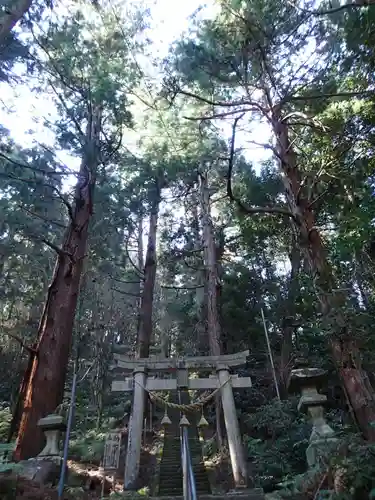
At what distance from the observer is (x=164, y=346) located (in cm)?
1802

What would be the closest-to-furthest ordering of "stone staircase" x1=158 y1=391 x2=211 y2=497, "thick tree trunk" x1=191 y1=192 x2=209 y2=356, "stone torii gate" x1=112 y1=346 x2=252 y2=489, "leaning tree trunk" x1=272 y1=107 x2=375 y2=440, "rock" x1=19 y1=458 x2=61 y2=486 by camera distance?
"rock" x1=19 y1=458 x2=61 y2=486 → "leaning tree trunk" x1=272 y1=107 x2=375 y2=440 → "stone torii gate" x1=112 y1=346 x2=252 y2=489 → "stone staircase" x1=158 y1=391 x2=211 y2=497 → "thick tree trunk" x1=191 y1=192 x2=209 y2=356

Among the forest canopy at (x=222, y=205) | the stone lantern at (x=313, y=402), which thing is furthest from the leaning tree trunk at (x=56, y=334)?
the stone lantern at (x=313, y=402)

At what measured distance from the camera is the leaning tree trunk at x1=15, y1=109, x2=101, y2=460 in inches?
201

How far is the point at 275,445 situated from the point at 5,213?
424 inches

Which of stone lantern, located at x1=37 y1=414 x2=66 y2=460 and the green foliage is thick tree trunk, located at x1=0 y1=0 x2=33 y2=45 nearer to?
stone lantern, located at x1=37 y1=414 x2=66 y2=460

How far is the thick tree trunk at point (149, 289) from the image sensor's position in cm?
1016

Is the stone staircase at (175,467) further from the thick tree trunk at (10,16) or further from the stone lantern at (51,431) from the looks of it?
the thick tree trunk at (10,16)

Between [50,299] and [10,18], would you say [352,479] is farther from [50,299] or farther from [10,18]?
[10,18]

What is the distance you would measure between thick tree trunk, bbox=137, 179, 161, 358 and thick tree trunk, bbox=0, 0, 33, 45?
20.7 feet

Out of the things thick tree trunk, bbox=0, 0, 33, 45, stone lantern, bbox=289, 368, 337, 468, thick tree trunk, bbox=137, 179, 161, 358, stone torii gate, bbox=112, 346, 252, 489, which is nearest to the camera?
stone lantern, bbox=289, 368, 337, 468

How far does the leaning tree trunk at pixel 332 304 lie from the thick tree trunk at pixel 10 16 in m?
5.01

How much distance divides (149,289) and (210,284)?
2.03 m

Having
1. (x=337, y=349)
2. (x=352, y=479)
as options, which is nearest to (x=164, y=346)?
(x=337, y=349)

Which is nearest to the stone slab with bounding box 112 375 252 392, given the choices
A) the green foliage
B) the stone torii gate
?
the stone torii gate
